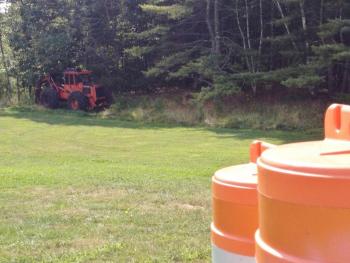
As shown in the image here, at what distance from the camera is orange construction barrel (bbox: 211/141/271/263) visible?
1.70m

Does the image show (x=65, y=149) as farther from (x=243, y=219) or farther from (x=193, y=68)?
(x=243, y=219)

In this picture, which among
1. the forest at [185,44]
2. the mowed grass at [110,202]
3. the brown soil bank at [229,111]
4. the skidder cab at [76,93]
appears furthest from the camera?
the skidder cab at [76,93]

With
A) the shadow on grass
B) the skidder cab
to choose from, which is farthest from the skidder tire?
the shadow on grass

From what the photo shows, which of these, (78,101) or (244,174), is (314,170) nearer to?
(244,174)

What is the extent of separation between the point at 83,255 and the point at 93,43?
2618 centimetres

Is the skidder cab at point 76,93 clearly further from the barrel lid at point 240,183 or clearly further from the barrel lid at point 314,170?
the barrel lid at point 314,170

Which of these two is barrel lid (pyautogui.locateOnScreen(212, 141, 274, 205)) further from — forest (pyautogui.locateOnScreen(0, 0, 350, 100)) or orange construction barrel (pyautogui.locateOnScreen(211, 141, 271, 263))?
forest (pyautogui.locateOnScreen(0, 0, 350, 100))

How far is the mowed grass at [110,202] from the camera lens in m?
4.59

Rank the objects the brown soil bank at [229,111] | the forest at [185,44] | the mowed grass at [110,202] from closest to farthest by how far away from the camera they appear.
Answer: the mowed grass at [110,202] < the brown soil bank at [229,111] < the forest at [185,44]

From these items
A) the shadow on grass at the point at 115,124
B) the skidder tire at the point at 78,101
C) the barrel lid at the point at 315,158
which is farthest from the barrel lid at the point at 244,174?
the skidder tire at the point at 78,101

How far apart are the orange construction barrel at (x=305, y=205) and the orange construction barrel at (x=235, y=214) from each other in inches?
10.4

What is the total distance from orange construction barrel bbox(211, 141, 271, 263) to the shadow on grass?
1488cm

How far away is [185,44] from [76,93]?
528cm

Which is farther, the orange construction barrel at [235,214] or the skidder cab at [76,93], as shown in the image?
the skidder cab at [76,93]
